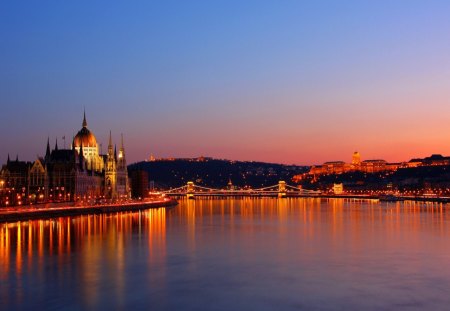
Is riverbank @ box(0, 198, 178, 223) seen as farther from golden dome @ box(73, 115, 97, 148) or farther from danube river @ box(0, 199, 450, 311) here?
golden dome @ box(73, 115, 97, 148)

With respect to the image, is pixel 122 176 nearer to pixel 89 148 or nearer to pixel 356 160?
pixel 89 148

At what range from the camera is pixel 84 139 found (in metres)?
90.4

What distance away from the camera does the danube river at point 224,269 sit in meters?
18.3

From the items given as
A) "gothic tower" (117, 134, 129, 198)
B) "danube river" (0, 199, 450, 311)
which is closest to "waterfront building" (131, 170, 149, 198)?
"gothic tower" (117, 134, 129, 198)

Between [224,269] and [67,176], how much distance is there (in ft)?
184

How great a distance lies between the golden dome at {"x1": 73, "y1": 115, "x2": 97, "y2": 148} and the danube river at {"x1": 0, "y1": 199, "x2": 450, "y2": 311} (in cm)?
5137

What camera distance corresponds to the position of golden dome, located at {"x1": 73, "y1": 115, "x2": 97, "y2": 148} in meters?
90.2

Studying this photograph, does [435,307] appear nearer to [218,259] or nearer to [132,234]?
[218,259]

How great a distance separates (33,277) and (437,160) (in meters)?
149

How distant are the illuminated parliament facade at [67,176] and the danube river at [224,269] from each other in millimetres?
35619

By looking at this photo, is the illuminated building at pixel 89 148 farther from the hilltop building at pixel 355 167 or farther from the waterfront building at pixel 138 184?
the hilltop building at pixel 355 167

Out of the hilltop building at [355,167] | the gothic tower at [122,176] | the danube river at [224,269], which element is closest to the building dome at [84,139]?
the gothic tower at [122,176]

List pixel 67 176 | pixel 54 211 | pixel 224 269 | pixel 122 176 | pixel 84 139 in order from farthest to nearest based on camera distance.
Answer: pixel 122 176 → pixel 84 139 → pixel 67 176 → pixel 54 211 → pixel 224 269

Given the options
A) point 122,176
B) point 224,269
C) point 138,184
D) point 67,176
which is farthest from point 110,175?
point 224,269
